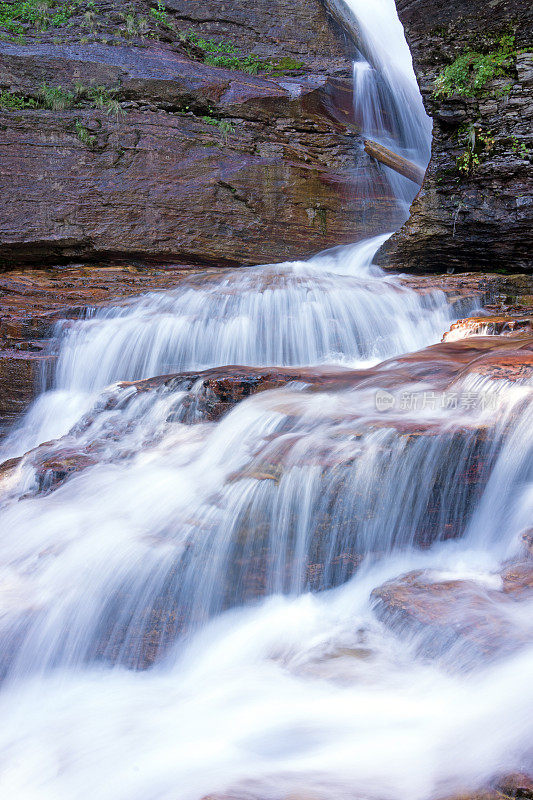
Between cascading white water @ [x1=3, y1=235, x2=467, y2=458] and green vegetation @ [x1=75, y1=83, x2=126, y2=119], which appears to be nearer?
cascading white water @ [x1=3, y1=235, x2=467, y2=458]

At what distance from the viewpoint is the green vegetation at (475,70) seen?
6.73m

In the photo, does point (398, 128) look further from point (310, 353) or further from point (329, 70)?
point (310, 353)

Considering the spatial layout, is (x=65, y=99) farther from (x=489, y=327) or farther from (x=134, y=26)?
(x=489, y=327)

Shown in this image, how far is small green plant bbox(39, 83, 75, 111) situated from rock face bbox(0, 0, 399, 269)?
0.04 meters

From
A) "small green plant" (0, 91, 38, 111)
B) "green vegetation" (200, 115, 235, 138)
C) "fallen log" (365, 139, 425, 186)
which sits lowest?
"fallen log" (365, 139, 425, 186)

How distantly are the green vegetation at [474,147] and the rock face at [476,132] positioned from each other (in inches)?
0.4

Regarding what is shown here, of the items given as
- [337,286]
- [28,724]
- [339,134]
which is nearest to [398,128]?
[339,134]

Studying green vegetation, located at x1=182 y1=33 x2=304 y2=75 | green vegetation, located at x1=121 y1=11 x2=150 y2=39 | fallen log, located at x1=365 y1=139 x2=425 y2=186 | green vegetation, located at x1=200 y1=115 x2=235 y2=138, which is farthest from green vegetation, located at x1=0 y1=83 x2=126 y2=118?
fallen log, located at x1=365 y1=139 x2=425 y2=186

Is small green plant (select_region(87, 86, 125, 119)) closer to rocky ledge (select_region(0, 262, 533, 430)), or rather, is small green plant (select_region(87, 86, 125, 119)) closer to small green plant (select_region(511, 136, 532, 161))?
rocky ledge (select_region(0, 262, 533, 430))

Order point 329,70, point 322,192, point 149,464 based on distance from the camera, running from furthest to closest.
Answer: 1. point 329,70
2. point 322,192
3. point 149,464

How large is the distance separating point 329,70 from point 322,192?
3162mm

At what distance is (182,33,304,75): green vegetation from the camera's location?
36.2ft

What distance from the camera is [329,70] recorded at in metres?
11.3

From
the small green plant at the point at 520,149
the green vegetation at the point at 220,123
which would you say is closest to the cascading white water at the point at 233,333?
the small green plant at the point at 520,149
